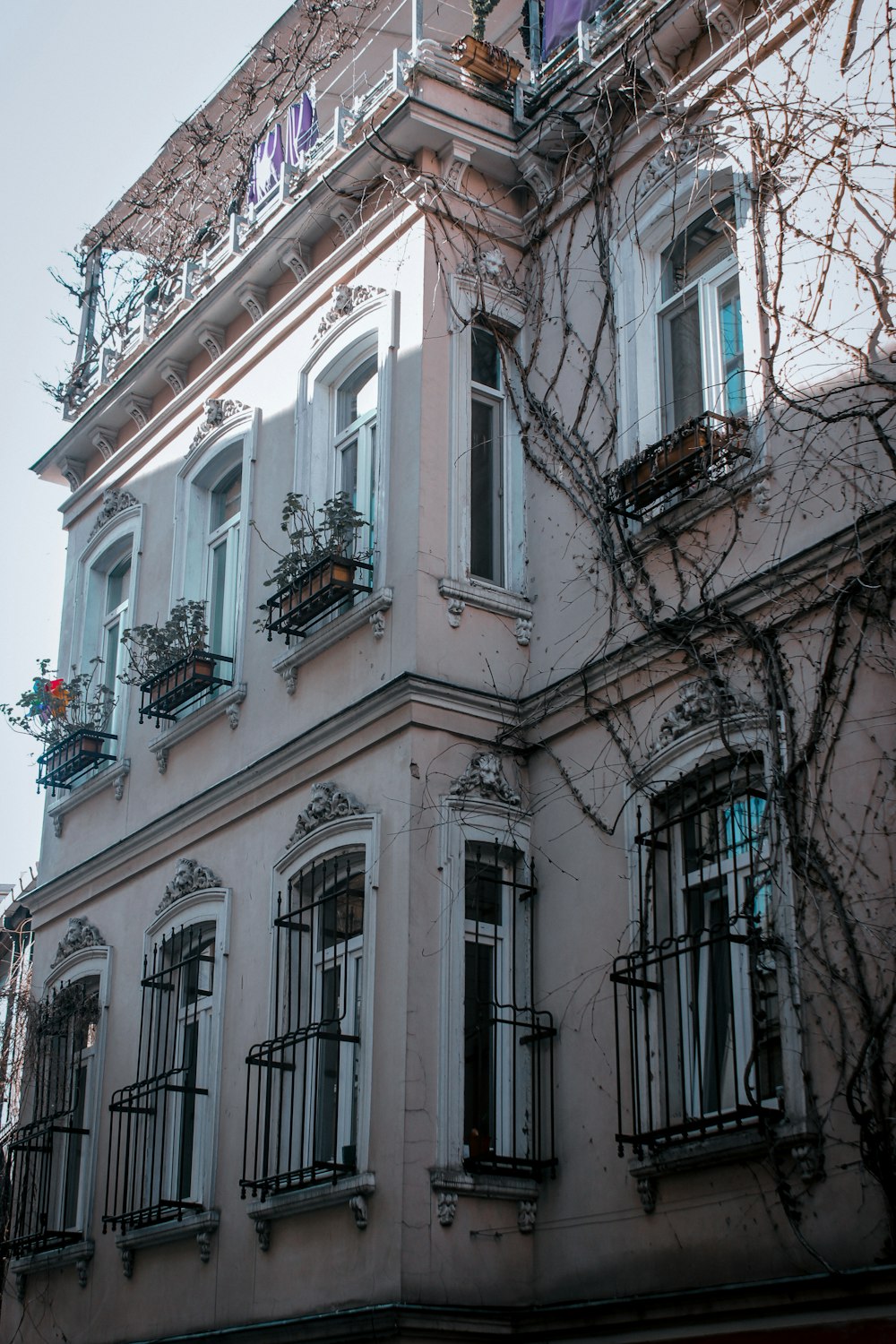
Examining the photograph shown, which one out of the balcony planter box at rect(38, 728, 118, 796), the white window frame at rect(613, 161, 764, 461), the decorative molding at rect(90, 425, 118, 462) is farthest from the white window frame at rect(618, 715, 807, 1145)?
the decorative molding at rect(90, 425, 118, 462)

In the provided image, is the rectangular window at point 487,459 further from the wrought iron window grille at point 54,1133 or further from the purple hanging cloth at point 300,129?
the wrought iron window grille at point 54,1133

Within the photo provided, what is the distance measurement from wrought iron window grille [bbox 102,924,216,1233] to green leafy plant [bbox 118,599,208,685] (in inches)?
86.1

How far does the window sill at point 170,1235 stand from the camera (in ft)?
38.2

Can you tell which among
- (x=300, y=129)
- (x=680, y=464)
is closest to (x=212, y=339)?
(x=300, y=129)

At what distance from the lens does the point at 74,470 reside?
57.5ft

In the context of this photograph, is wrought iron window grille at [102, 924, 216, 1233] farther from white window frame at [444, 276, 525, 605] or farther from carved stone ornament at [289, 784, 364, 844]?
white window frame at [444, 276, 525, 605]

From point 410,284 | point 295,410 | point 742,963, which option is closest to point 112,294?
point 295,410

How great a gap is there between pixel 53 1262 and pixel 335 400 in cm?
716

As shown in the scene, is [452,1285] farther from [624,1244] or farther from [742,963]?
[742,963]

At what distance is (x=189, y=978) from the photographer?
43.8 feet

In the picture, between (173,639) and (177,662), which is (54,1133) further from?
(173,639)

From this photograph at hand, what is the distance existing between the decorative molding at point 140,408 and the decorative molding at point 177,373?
0.61 meters

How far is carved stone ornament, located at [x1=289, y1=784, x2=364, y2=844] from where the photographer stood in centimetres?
1137

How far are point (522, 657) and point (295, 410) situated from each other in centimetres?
322
